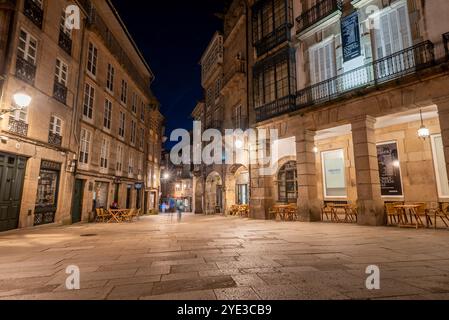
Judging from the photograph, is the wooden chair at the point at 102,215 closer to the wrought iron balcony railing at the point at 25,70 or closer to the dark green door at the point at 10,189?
the dark green door at the point at 10,189

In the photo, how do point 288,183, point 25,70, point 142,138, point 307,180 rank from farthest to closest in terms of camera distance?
point 142,138 → point 288,183 → point 307,180 → point 25,70

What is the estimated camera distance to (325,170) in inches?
621

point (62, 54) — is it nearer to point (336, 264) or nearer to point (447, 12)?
point (336, 264)

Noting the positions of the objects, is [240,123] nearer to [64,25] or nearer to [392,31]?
[392,31]

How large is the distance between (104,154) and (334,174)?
651 inches

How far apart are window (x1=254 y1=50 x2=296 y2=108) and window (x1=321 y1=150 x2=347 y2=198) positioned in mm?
4795

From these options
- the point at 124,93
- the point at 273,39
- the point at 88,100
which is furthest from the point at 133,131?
the point at 273,39

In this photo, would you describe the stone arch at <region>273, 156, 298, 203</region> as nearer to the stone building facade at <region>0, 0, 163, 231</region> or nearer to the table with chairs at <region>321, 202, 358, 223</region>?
the table with chairs at <region>321, 202, 358, 223</region>

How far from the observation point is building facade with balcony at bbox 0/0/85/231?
35.0 ft

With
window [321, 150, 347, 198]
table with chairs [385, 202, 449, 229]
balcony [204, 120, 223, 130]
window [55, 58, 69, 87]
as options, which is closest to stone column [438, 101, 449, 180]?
table with chairs [385, 202, 449, 229]

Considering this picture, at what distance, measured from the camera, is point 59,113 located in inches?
542

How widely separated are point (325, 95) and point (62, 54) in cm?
1490

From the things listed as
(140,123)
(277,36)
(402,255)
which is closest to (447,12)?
(277,36)

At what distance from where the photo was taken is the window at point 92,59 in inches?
677
